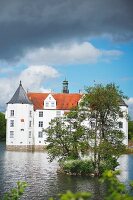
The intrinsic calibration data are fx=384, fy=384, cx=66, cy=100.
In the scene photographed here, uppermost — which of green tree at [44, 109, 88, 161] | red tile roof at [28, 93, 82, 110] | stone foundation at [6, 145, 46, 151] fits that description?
red tile roof at [28, 93, 82, 110]

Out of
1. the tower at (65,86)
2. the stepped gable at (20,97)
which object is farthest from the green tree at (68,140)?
the tower at (65,86)

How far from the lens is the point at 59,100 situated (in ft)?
251

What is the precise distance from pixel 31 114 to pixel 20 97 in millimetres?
4036

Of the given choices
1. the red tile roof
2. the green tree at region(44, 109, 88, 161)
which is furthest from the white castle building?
the green tree at region(44, 109, 88, 161)

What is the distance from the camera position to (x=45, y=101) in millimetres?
75375

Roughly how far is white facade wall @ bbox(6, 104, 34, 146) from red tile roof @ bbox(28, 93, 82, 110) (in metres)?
2.47

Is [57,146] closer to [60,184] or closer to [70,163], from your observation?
[70,163]

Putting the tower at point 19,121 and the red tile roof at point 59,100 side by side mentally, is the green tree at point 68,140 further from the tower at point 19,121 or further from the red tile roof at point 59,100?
the red tile roof at point 59,100

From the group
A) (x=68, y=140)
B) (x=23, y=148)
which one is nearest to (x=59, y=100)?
(x=23, y=148)

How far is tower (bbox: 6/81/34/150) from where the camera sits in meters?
72.6

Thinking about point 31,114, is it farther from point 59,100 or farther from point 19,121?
point 59,100

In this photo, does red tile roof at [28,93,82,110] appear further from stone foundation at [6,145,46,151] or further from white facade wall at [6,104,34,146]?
stone foundation at [6,145,46,151]

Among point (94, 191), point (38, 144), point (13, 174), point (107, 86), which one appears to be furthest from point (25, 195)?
point (38, 144)

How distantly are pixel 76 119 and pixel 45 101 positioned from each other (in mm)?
38467
